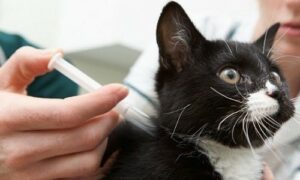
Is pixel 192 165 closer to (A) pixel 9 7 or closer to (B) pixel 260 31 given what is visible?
(B) pixel 260 31

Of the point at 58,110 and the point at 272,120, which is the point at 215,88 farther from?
the point at 58,110

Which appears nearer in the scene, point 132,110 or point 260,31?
point 132,110

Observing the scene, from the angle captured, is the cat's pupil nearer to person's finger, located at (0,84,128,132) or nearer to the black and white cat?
the black and white cat

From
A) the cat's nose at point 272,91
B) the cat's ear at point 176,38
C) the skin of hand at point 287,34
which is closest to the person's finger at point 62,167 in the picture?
the cat's ear at point 176,38

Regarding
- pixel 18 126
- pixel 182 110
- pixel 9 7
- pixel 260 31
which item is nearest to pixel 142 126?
pixel 182 110

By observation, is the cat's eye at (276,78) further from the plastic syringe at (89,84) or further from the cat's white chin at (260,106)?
the plastic syringe at (89,84)

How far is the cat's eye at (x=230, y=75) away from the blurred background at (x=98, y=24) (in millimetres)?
941

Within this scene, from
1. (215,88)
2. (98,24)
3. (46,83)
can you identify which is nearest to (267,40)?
(215,88)

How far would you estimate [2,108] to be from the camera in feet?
2.37

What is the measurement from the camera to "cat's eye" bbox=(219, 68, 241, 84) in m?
0.71

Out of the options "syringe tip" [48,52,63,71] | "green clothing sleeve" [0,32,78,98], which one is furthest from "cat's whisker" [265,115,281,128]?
"green clothing sleeve" [0,32,78,98]

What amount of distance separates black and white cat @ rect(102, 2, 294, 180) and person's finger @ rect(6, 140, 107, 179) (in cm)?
6

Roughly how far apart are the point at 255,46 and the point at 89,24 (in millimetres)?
1203

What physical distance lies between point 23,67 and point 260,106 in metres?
0.51
